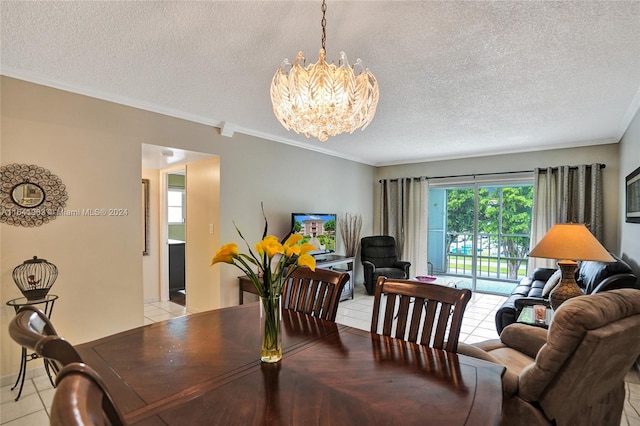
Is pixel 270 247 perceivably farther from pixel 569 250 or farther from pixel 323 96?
pixel 569 250

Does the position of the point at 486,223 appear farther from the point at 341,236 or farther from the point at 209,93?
the point at 209,93

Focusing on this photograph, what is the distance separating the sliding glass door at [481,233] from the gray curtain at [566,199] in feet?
1.17

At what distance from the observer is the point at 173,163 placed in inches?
176

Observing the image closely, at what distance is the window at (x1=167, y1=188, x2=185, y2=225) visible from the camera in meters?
5.63

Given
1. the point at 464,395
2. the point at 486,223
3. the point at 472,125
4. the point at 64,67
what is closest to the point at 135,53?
the point at 64,67

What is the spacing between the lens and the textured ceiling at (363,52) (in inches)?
70.0

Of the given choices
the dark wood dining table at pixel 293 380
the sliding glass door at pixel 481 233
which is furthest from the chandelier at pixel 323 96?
the sliding glass door at pixel 481 233

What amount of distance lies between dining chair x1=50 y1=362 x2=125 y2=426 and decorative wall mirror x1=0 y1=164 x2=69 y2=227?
A: 276 centimetres

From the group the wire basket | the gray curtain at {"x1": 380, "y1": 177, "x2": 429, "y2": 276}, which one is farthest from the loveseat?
the wire basket

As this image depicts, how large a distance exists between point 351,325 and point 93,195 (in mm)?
3133

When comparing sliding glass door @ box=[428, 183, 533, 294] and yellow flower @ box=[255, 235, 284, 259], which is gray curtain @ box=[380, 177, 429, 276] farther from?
yellow flower @ box=[255, 235, 284, 259]

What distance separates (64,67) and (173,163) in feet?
6.87

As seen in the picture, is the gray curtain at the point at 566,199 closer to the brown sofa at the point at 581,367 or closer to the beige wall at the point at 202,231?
the brown sofa at the point at 581,367

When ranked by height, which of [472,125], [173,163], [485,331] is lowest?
[485,331]
